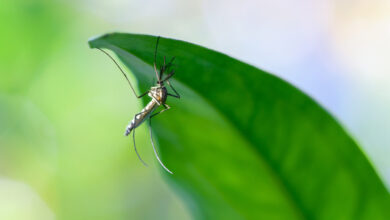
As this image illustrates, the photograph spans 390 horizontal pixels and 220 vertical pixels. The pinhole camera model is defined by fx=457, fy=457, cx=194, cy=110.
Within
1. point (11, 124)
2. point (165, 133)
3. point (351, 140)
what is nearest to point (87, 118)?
point (11, 124)

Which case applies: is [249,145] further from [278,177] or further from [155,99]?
[155,99]

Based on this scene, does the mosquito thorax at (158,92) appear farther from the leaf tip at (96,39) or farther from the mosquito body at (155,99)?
the leaf tip at (96,39)

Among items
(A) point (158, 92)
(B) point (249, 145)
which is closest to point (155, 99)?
(A) point (158, 92)

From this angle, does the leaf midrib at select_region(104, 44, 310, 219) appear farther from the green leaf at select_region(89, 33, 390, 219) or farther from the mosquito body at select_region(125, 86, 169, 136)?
the mosquito body at select_region(125, 86, 169, 136)

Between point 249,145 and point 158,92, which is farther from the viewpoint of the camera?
point 158,92

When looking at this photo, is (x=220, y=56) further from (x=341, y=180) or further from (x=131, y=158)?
(x=131, y=158)

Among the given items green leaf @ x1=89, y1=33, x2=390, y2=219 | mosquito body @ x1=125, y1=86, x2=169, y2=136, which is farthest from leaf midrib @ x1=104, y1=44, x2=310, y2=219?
mosquito body @ x1=125, y1=86, x2=169, y2=136

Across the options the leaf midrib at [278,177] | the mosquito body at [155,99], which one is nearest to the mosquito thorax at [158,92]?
the mosquito body at [155,99]

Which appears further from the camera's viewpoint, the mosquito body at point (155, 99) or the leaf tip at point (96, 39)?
the mosquito body at point (155, 99)

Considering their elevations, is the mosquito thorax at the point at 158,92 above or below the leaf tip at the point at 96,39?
below
